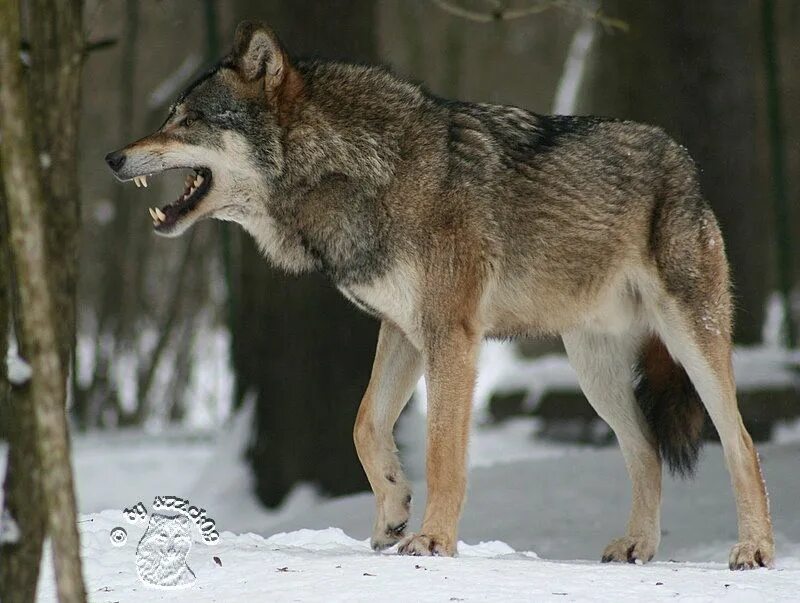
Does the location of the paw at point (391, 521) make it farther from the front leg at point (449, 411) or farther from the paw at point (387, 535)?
the front leg at point (449, 411)

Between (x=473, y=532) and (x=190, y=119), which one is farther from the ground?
(x=190, y=119)

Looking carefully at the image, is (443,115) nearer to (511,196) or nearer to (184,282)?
(511,196)

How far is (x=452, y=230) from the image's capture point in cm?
455

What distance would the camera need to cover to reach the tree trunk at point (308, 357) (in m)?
7.65

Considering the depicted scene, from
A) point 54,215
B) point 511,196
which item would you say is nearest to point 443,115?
point 511,196

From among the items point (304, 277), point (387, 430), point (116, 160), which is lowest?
point (387, 430)

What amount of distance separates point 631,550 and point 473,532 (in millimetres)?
1547

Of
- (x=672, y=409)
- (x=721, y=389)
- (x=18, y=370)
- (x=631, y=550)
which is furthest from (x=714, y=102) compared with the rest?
(x=18, y=370)

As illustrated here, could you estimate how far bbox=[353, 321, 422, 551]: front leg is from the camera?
15.5 feet

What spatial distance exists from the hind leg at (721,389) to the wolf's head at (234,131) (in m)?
1.64

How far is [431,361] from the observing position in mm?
4465

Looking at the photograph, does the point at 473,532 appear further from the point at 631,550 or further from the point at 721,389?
the point at 721,389

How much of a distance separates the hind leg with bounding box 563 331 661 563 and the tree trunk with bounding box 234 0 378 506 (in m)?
2.54

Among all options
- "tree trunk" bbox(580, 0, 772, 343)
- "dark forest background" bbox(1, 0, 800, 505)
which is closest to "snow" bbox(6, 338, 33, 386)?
"dark forest background" bbox(1, 0, 800, 505)
